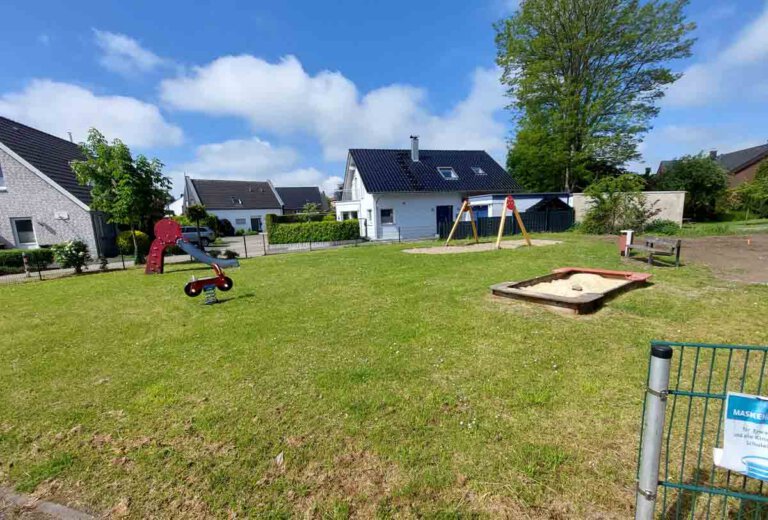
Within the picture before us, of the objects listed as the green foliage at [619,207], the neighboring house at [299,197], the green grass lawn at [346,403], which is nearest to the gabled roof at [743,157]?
the green foliage at [619,207]

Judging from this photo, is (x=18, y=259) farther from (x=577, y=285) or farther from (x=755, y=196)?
(x=755, y=196)

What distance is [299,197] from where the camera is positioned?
62.2 m

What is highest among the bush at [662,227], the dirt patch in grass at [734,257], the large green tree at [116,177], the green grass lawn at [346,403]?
the large green tree at [116,177]

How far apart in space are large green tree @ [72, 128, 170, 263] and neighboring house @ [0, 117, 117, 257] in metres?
4.16

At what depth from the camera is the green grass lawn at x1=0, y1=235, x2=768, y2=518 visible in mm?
2455

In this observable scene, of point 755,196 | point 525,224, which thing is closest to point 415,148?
point 525,224

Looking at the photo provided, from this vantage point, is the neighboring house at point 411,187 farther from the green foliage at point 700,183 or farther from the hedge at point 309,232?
the green foliage at point 700,183

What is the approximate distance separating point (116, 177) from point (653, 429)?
18604 mm

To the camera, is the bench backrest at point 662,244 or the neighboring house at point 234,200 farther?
the neighboring house at point 234,200

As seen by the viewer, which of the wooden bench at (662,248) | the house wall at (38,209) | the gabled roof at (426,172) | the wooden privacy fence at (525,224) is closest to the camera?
the wooden bench at (662,248)

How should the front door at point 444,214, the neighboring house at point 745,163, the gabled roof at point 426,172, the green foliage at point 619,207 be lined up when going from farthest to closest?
1. the neighboring house at point 745,163
2. the front door at point 444,214
3. the gabled roof at point 426,172
4. the green foliage at point 619,207

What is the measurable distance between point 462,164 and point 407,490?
99.3ft

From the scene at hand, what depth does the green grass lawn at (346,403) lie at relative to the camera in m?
2.46

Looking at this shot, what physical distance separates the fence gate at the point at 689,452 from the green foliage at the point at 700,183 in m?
33.9
